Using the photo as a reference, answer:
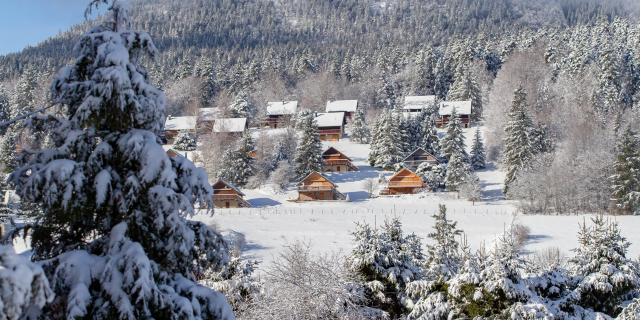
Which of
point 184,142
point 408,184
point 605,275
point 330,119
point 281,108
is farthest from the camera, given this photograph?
point 281,108

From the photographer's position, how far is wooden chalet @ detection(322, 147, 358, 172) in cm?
7012

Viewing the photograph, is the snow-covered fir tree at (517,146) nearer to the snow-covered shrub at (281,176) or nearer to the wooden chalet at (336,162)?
the wooden chalet at (336,162)

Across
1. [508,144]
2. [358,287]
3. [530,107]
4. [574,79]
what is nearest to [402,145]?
[508,144]

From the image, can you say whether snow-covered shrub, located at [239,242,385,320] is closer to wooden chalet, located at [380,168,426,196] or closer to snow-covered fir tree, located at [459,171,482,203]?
snow-covered fir tree, located at [459,171,482,203]

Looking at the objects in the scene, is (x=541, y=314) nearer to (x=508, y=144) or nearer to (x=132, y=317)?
(x=132, y=317)

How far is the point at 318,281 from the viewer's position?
54.7 ft

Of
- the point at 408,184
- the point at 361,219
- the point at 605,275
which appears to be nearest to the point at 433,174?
the point at 408,184

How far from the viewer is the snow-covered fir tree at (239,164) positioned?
209 feet

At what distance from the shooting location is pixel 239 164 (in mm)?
64125

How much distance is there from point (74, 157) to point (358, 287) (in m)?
12.1

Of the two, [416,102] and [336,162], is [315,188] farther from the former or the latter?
[416,102]

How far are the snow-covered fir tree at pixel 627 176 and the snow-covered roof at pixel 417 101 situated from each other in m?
37.3

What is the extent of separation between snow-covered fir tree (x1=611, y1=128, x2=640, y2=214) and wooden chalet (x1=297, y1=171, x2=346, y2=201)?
26.4m

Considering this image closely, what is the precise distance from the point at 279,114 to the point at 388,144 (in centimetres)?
2864
